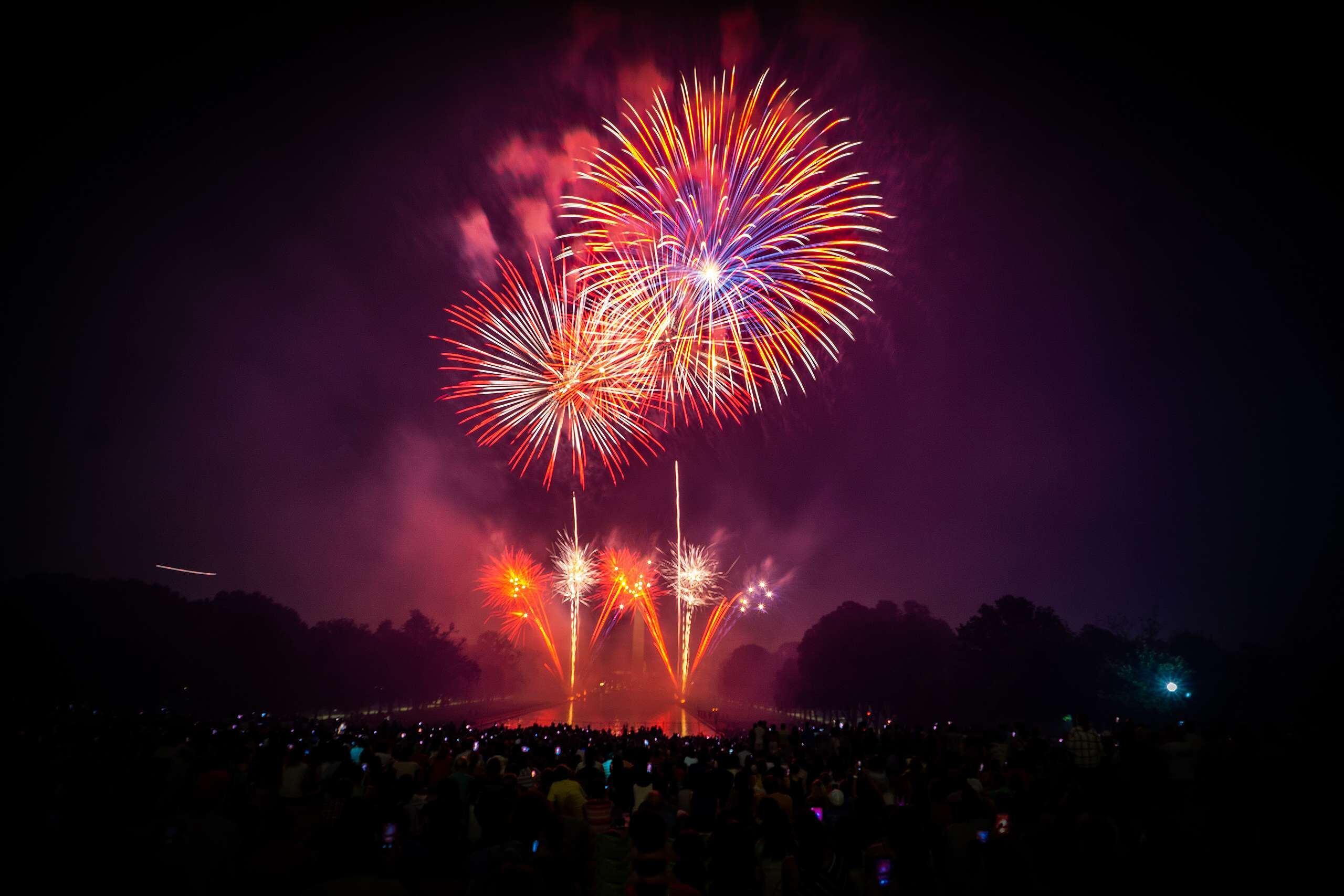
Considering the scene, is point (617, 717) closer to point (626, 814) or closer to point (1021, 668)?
point (1021, 668)

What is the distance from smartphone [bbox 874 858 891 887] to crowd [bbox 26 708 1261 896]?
4 centimetres

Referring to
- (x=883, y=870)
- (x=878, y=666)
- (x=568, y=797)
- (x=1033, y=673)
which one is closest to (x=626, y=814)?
(x=568, y=797)

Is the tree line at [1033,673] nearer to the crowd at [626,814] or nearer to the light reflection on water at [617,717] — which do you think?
the light reflection on water at [617,717]

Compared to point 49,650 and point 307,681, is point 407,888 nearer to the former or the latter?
point 49,650

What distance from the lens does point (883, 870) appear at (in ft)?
21.5

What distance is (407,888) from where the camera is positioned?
604 cm

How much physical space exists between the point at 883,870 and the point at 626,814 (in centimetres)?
454

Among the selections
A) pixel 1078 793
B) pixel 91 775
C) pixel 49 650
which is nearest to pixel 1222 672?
pixel 1078 793

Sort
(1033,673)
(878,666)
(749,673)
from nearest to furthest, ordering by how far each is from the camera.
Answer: (1033,673) → (878,666) → (749,673)

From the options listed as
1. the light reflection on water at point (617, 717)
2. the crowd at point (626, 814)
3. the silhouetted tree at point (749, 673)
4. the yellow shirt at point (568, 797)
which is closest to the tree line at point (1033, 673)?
the light reflection on water at point (617, 717)

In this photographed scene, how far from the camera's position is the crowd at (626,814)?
5.39 metres

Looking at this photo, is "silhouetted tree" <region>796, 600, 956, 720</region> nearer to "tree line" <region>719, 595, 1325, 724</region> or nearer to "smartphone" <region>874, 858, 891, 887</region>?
"tree line" <region>719, 595, 1325, 724</region>

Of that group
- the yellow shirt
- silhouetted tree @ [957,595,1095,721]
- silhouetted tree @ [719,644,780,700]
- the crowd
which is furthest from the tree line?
silhouetted tree @ [719,644,780,700]

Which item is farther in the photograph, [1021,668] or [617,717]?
[617,717]
